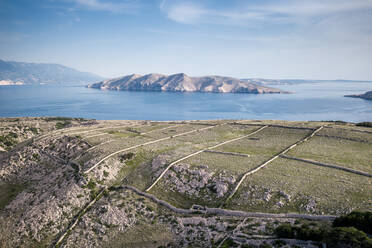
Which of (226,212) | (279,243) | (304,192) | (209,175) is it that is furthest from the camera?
(209,175)

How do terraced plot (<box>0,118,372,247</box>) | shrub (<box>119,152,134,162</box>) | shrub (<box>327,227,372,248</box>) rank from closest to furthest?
1. shrub (<box>327,227,372,248</box>)
2. terraced plot (<box>0,118,372,247</box>)
3. shrub (<box>119,152,134,162</box>)

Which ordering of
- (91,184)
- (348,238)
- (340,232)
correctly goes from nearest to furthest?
(348,238), (340,232), (91,184)

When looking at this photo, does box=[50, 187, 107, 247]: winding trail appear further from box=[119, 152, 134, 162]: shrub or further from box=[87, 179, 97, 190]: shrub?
box=[119, 152, 134, 162]: shrub

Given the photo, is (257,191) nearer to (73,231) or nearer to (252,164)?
(252,164)

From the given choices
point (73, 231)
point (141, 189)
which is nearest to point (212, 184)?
point (141, 189)

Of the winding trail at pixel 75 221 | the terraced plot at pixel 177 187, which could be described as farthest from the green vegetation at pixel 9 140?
the winding trail at pixel 75 221

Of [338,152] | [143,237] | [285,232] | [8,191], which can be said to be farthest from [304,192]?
[8,191]

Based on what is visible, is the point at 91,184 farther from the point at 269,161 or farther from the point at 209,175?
the point at 269,161

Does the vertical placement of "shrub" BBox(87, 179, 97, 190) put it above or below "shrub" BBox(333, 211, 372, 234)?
below

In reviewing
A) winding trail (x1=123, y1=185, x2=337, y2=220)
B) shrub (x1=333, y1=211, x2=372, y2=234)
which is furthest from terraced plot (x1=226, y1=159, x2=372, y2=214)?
shrub (x1=333, y1=211, x2=372, y2=234)
